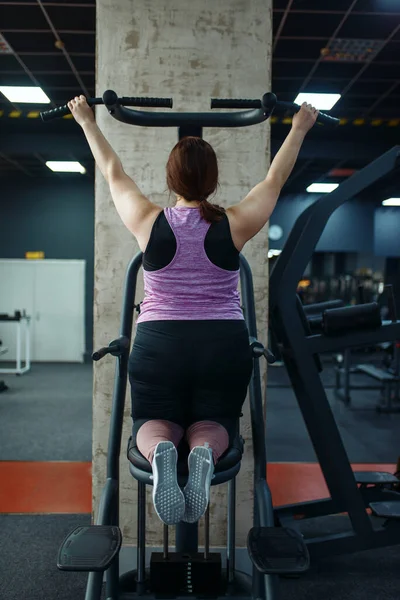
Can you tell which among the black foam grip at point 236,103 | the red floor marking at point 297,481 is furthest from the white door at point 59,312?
the black foam grip at point 236,103

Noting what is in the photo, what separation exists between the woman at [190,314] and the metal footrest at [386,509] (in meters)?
1.34

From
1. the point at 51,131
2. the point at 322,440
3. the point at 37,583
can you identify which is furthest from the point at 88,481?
the point at 51,131

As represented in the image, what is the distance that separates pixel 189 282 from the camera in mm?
1433

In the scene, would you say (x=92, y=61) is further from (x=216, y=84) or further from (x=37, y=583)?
(x=37, y=583)

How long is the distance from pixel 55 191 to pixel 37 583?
895 cm

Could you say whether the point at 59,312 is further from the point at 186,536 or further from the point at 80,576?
the point at 186,536

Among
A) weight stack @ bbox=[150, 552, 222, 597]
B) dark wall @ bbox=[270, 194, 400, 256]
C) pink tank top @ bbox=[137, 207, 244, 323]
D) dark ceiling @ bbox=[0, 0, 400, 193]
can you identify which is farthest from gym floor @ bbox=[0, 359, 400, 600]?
dark wall @ bbox=[270, 194, 400, 256]

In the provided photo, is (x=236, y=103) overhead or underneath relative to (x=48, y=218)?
underneath

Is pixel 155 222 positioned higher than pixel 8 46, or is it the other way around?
pixel 8 46

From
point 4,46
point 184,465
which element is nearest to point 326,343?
point 184,465

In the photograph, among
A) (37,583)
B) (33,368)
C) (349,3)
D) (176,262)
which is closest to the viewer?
(176,262)

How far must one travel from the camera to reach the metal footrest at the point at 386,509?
8.05 ft

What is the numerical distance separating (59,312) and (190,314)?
9089 mm

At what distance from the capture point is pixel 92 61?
5566 millimetres
